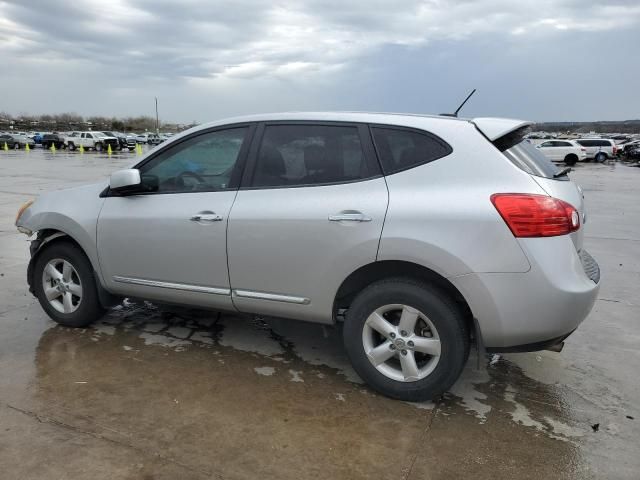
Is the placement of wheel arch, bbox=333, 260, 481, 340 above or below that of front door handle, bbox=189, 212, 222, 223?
below

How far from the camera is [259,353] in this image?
13.3ft

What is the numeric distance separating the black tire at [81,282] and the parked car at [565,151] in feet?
117

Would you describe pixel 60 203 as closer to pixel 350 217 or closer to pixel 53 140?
pixel 350 217

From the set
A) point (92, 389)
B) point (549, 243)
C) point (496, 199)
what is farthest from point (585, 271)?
point (92, 389)

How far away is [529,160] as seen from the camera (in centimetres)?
327

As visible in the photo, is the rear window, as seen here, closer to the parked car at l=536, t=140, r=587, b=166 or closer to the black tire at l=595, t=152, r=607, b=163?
the parked car at l=536, t=140, r=587, b=166

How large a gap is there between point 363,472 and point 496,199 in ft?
5.32

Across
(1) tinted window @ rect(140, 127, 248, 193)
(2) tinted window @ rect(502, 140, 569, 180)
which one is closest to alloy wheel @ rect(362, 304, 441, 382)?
(2) tinted window @ rect(502, 140, 569, 180)

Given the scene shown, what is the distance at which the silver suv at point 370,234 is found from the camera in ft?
9.77

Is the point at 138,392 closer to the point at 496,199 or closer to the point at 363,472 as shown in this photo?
the point at 363,472

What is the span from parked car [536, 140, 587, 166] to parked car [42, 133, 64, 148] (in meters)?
43.2

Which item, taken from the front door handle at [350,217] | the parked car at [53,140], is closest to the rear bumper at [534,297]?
the front door handle at [350,217]

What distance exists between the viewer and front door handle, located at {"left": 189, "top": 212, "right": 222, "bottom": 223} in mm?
3697

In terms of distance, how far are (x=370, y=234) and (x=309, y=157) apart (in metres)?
0.75
